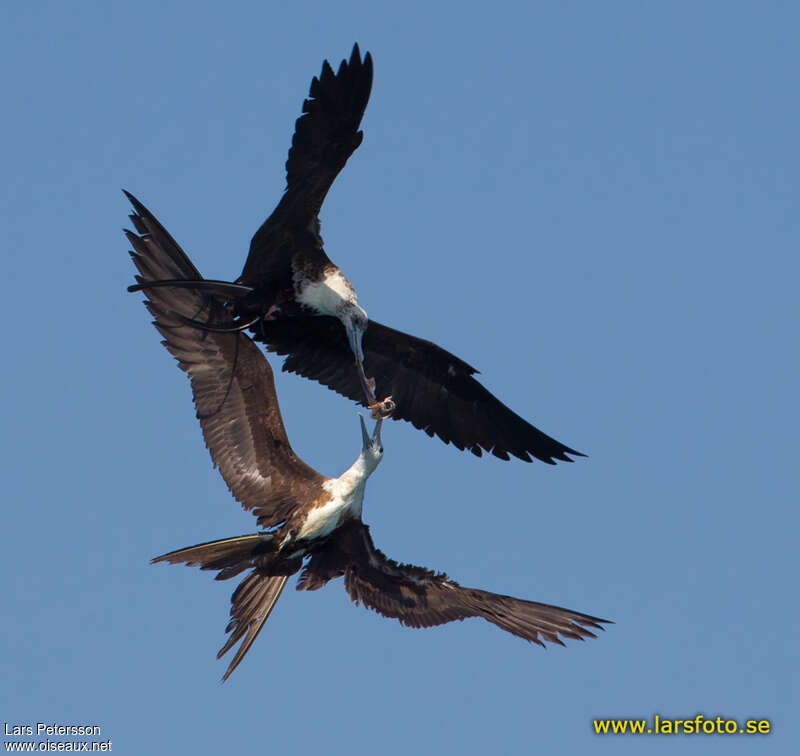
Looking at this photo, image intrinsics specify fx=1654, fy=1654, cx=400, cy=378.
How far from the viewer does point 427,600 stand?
16.1m

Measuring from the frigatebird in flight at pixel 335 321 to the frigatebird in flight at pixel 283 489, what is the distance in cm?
25

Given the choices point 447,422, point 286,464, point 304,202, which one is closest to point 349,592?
point 286,464

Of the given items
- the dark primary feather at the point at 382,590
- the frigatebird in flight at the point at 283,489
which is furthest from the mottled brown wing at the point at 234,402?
the dark primary feather at the point at 382,590

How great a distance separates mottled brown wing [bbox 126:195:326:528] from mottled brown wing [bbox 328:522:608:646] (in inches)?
32.8

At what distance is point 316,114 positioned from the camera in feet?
50.8

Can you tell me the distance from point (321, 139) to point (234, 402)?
274 centimetres

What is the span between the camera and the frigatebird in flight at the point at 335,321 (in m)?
15.5

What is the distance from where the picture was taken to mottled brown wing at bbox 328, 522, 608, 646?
1586 centimetres

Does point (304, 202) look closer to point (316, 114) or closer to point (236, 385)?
point (316, 114)

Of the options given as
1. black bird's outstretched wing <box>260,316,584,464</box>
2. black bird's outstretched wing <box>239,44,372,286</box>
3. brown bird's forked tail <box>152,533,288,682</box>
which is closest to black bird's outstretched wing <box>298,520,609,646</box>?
brown bird's forked tail <box>152,533,288,682</box>

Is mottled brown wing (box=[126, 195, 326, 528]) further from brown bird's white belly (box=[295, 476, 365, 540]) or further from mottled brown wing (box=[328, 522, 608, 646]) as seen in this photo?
mottled brown wing (box=[328, 522, 608, 646])

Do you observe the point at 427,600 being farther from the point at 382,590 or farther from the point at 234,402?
the point at 234,402

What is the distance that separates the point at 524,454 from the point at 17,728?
5.86 meters

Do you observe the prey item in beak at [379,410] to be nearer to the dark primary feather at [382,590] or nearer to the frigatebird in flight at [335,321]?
the frigatebird in flight at [335,321]
